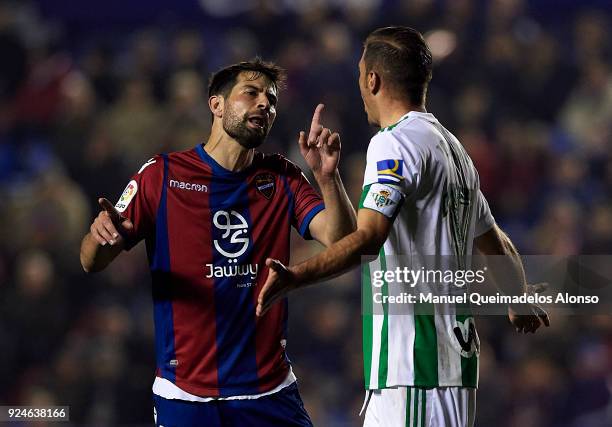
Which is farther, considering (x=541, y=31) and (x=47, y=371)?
(x=541, y=31)

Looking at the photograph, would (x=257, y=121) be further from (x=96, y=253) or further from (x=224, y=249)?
(x=96, y=253)

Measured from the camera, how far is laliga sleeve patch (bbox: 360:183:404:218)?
10.3 feet

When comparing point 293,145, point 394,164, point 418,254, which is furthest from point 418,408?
point 293,145

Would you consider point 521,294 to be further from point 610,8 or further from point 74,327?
point 610,8

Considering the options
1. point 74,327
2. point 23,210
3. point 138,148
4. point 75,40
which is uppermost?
point 75,40

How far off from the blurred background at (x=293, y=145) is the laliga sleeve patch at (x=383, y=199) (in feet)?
14.3

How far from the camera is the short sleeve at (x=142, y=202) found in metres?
3.99

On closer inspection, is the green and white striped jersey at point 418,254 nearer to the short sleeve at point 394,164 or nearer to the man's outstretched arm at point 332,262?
the short sleeve at point 394,164

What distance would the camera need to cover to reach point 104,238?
362cm

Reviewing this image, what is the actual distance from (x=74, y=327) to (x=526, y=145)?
420 centimetres

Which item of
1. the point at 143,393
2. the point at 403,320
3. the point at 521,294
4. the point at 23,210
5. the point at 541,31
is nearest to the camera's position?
the point at 403,320

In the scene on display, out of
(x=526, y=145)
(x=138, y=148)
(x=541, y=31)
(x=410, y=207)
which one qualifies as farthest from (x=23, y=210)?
(x=410, y=207)

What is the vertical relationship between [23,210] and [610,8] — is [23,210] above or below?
below

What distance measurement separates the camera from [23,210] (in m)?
A: 8.37
